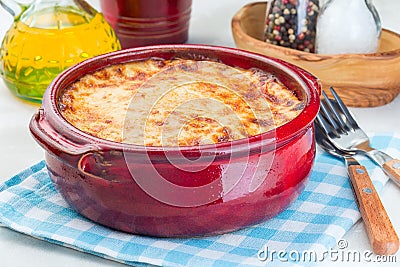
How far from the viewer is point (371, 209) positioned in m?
1.12

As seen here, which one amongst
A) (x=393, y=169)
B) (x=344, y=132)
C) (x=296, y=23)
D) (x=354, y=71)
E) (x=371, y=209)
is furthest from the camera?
(x=296, y=23)

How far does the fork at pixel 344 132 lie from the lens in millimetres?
1297

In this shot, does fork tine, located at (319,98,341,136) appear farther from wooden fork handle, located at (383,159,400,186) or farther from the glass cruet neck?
the glass cruet neck

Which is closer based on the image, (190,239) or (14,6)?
(190,239)

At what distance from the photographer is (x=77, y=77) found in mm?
1256

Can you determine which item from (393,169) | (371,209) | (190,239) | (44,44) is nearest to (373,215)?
(371,209)

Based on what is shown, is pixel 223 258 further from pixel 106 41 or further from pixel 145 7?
pixel 145 7

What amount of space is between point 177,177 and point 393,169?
1.33 ft

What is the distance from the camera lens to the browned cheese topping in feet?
3.59

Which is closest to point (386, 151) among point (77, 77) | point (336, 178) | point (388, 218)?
point (336, 178)

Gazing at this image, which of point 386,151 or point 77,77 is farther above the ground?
point 77,77

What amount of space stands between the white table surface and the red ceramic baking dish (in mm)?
81

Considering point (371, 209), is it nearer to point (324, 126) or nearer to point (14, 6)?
point (324, 126)

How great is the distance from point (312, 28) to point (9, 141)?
0.68 meters
